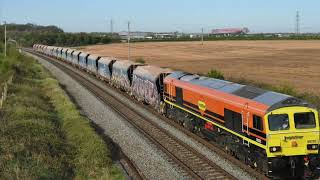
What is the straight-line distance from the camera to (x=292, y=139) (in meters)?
16.9

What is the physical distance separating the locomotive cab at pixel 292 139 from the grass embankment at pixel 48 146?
558 centimetres

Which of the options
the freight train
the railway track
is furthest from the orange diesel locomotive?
the railway track

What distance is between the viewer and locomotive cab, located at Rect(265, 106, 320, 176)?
1684 cm

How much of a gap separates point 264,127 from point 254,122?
2.58ft

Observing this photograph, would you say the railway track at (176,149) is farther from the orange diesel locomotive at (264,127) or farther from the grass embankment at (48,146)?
the grass embankment at (48,146)

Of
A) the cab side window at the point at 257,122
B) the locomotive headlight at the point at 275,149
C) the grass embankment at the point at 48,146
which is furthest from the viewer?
the grass embankment at the point at 48,146

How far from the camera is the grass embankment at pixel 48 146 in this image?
57.6 feet

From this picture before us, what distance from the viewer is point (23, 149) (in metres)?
19.7

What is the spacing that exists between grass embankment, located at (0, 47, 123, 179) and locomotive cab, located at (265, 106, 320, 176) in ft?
18.3

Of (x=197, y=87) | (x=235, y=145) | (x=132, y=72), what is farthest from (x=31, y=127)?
(x=132, y=72)

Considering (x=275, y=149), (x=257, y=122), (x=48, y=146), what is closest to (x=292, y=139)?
(x=275, y=149)

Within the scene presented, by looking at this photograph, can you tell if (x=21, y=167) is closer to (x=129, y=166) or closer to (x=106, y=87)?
(x=129, y=166)

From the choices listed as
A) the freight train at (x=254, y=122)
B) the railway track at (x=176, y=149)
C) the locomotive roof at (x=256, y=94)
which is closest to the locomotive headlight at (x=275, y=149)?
the freight train at (x=254, y=122)

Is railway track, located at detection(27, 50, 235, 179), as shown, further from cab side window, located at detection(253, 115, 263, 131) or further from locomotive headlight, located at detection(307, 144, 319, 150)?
locomotive headlight, located at detection(307, 144, 319, 150)
